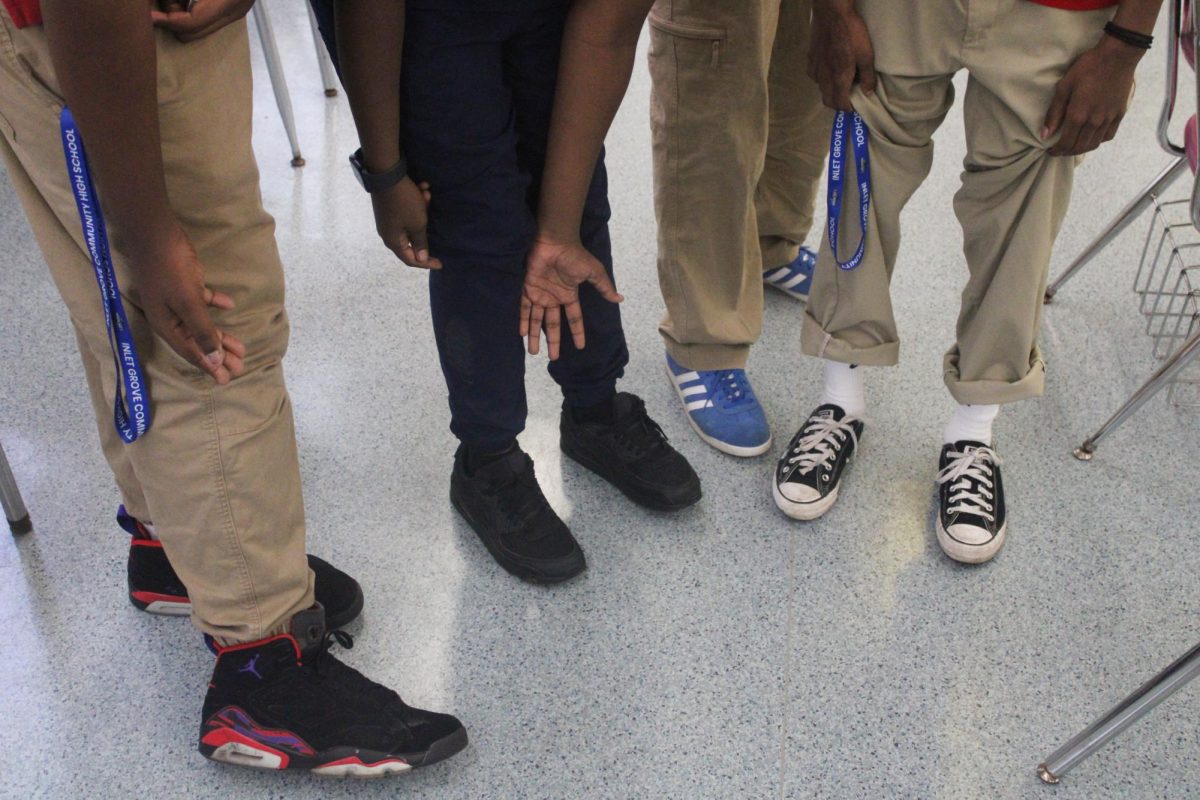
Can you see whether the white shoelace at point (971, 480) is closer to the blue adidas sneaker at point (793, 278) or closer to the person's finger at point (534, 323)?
the blue adidas sneaker at point (793, 278)

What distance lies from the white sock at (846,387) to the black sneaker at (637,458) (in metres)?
0.26

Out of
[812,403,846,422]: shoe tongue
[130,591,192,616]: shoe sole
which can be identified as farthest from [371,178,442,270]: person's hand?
[812,403,846,422]: shoe tongue

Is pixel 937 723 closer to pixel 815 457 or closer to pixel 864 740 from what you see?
pixel 864 740

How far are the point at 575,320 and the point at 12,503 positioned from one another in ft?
2.74

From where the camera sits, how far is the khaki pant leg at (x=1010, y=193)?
107cm

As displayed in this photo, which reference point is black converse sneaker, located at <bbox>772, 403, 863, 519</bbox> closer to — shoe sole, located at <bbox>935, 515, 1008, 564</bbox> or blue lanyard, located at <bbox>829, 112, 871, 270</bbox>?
shoe sole, located at <bbox>935, 515, 1008, 564</bbox>

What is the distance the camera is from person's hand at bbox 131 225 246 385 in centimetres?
82

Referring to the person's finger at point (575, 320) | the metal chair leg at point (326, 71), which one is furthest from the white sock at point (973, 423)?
the metal chair leg at point (326, 71)

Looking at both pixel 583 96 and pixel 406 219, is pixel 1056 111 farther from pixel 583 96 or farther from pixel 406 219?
pixel 406 219

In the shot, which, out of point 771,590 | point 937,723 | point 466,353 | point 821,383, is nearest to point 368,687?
point 466,353

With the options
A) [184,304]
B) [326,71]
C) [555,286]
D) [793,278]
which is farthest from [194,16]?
[326,71]

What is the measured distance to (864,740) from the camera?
1.13 m

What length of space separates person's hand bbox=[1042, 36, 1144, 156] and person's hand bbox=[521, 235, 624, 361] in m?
0.55

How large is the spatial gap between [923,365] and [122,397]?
1261 mm
